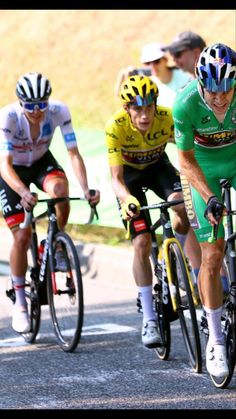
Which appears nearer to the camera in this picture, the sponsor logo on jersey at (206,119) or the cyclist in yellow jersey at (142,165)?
the sponsor logo on jersey at (206,119)

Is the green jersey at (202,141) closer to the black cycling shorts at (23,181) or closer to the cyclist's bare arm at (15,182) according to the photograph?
the cyclist's bare arm at (15,182)

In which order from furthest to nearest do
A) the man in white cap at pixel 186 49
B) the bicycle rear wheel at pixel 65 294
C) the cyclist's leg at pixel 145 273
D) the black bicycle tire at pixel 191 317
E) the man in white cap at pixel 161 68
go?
the man in white cap at pixel 161 68, the man in white cap at pixel 186 49, the bicycle rear wheel at pixel 65 294, the cyclist's leg at pixel 145 273, the black bicycle tire at pixel 191 317

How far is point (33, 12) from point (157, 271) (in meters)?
20.6

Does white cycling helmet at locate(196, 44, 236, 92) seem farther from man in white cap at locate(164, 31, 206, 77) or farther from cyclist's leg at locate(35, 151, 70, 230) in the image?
man in white cap at locate(164, 31, 206, 77)

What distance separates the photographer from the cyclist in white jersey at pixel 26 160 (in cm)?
805

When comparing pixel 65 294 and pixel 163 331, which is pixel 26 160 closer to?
pixel 65 294

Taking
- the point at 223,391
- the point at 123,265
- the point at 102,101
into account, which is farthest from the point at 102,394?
the point at 102,101

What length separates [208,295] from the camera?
264 inches

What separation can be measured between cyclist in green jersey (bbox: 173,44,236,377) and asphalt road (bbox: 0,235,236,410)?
0.33 meters

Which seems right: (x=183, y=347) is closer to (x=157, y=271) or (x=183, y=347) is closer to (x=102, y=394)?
(x=157, y=271)

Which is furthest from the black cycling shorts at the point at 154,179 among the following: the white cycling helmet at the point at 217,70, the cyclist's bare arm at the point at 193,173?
the white cycling helmet at the point at 217,70

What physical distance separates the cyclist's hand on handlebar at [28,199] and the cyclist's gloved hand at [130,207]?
0.76 metres

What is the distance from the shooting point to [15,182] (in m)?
7.92

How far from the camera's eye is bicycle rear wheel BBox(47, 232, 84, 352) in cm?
775
